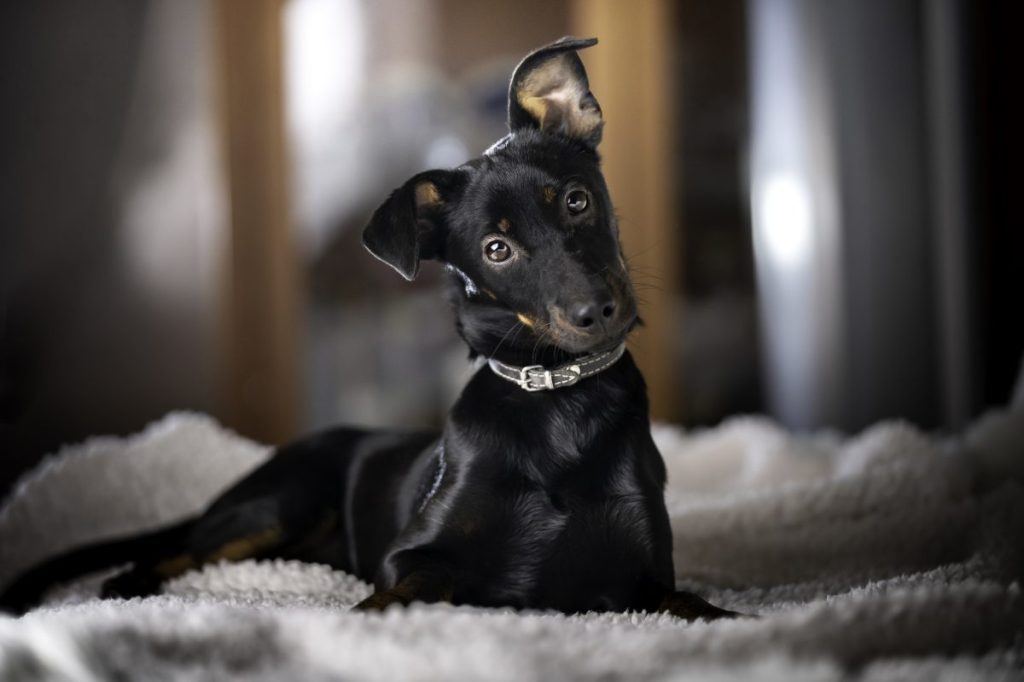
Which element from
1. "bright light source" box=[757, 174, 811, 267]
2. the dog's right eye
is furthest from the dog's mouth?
"bright light source" box=[757, 174, 811, 267]

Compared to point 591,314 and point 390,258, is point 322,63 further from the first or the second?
point 591,314

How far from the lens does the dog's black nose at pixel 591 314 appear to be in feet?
4.19

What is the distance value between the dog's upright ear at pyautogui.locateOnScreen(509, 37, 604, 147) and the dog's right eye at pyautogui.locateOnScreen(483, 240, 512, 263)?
21 cm

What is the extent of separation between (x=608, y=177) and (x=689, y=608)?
303 centimetres

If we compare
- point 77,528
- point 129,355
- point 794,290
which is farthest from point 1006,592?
point 129,355

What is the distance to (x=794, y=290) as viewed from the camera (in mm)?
4262

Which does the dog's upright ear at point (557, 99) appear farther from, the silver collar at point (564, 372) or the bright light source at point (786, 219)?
the bright light source at point (786, 219)

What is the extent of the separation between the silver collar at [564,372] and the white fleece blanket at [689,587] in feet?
1.08

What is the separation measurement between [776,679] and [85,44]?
12.5 feet

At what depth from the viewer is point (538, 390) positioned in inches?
56.5

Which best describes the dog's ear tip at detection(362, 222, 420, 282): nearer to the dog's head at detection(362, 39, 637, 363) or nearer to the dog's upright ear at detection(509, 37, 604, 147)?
the dog's head at detection(362, 39, 637, 363)

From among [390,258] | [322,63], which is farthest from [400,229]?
[322,63]

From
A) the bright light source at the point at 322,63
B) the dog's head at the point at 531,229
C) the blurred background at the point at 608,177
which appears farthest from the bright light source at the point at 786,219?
the dog's head at the point at 531,229

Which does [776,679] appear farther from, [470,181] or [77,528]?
[77,528]
